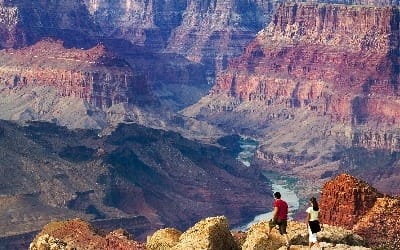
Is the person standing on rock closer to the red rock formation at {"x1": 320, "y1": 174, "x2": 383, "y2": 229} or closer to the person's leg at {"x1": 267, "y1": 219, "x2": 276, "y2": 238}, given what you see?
the person's leg at {"x1": 267, "y1": 219, "x2": 276, "y2": 238}

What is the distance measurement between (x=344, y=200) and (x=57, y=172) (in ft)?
389

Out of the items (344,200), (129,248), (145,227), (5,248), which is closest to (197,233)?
(129,248)

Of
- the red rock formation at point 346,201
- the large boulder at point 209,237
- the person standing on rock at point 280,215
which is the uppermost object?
the person standing on rock at point 280,215

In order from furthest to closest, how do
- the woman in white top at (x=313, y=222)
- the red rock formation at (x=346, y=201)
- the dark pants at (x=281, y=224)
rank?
the red rock formation at (x=346, y=201) < the dark pants at (x=281, y=224) < the woman in white top at (x=313, y=222)

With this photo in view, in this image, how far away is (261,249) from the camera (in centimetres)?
5091

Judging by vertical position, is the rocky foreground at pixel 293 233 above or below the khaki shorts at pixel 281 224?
below

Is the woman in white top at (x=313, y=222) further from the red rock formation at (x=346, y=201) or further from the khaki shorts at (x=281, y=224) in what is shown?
the red rock formation at (x=346, y=201)

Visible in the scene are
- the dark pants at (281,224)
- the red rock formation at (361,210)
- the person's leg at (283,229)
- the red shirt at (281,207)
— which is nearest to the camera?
the red shirt at (281,207)

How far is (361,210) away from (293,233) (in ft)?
101

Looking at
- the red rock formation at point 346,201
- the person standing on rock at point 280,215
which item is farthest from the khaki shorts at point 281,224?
the red rock formation at point 346,201

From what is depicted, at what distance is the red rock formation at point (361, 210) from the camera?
7075 cm

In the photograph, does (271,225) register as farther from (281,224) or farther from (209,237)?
(209,237)

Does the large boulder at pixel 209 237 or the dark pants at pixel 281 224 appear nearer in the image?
the dark pants at pixel 281 224

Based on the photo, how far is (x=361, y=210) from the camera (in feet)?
269
